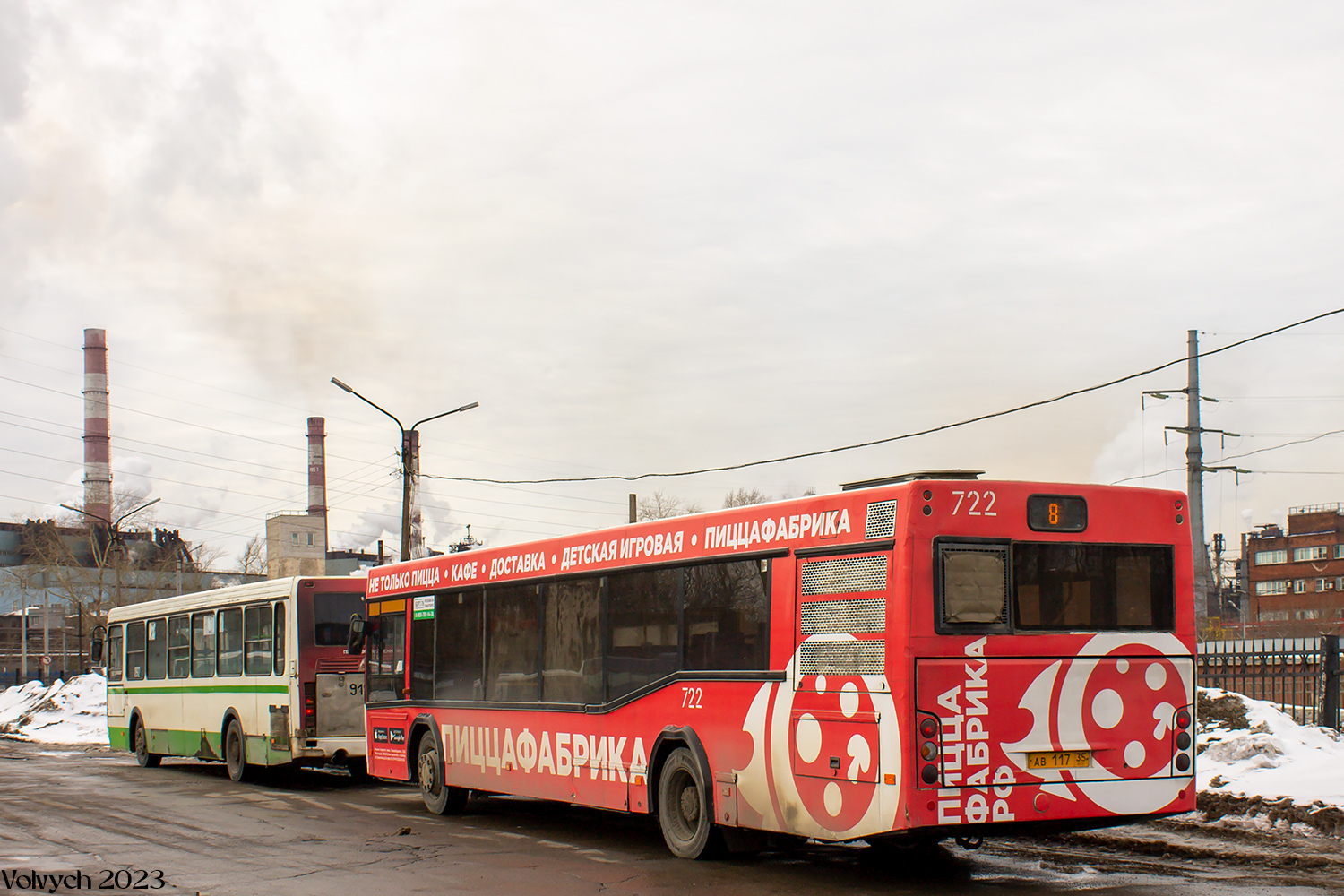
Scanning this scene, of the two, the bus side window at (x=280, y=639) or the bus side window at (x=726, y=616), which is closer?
the bus side window at (x=726, y=616)

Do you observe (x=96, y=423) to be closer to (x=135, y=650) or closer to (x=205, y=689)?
(x=135, y=650)

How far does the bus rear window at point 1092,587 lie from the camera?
8891 mm

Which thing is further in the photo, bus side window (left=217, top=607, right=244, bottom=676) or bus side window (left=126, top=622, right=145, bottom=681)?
bus side window (left=126, top=622, right=145, bottom=681)

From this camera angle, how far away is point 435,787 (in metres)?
14.8

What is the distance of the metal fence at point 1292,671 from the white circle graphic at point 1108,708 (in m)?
7.43

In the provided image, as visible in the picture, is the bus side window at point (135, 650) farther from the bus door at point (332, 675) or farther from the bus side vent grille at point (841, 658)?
the bus side vent grille at point (841, 658)


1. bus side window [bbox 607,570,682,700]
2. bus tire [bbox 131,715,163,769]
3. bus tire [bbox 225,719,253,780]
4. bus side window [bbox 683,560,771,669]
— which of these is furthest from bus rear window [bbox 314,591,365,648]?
bus side window [bbox 683,560,771,669]

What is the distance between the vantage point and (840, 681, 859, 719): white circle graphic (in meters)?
8.80

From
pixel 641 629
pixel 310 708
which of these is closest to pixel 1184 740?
pixel 641 629

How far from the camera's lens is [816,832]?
9.10 meters

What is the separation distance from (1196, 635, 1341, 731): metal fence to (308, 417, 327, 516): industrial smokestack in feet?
246

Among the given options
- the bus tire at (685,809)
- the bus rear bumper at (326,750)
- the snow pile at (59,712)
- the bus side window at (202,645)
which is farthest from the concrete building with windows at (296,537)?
the bus tire at (685,809)

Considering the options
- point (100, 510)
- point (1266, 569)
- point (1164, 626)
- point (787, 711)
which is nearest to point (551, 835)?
point (787, 711)

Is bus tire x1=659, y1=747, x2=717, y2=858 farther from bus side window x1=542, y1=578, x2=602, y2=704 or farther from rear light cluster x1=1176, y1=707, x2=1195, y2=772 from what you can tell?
rear light cluster x1=1176, y1=707, x2=1195, y2=772
